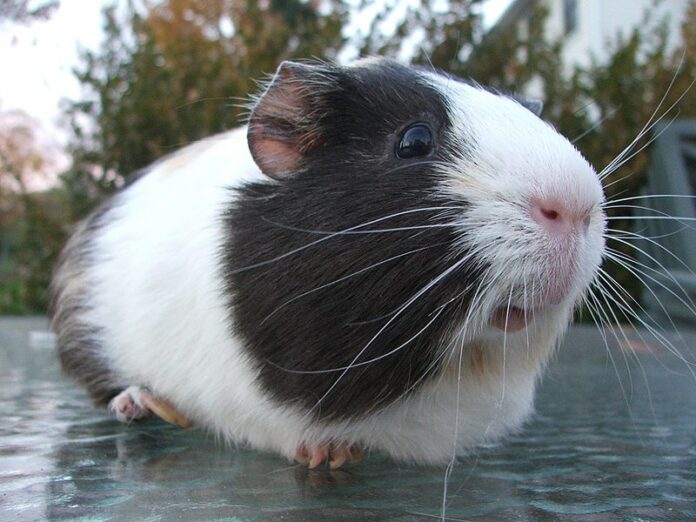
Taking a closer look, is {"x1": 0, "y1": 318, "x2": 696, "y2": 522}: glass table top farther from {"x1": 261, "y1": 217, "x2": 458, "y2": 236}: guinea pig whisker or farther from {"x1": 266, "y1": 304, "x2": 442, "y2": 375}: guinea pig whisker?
{"x1": 261, "y1": 217, "x2": 458, "y2": 236}: guinea pig whisker

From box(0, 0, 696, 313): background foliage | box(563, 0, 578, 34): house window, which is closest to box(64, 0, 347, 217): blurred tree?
box(0, 0, 696, 313): background foliage

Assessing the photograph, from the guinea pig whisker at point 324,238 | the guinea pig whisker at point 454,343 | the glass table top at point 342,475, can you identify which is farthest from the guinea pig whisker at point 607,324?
the guinea pig whisker at point 324,238

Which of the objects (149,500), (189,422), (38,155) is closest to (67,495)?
(149,500)

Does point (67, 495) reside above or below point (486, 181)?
below

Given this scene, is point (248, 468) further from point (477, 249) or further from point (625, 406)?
point (625, 406)

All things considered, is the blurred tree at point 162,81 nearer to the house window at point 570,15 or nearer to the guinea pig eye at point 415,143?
the guinea pig eye at point 415,143

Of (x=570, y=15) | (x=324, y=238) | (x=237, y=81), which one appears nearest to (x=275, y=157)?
(x=324, y=238)
